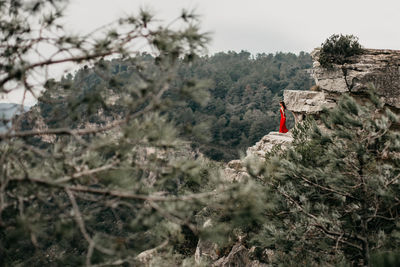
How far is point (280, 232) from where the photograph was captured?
501cm

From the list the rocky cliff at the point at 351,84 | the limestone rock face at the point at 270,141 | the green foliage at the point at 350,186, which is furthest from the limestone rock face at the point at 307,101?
the green foliage at the point at 350,186

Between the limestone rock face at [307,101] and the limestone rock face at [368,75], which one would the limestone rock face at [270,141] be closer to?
the limestone rock face at [307,101]

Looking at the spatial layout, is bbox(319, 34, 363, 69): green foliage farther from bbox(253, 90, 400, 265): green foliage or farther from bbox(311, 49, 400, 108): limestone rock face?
bbox(253, 90, 400, 265): green foliage

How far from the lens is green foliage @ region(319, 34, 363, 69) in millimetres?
10828

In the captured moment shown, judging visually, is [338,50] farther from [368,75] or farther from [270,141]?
[270,141]

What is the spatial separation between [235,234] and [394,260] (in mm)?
7815

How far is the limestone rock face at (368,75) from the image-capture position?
913cm

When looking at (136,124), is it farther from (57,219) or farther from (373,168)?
(373,168)

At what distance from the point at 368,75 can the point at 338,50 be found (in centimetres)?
→ 179

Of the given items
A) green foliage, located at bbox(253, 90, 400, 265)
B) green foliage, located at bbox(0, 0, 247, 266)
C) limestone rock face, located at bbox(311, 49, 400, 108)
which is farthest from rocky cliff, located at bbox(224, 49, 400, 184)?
green foliage, located at bbox(0, 0, 247, 266)

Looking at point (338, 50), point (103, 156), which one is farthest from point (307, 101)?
point (103, 156)

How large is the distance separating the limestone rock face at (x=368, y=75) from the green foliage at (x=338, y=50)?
20 cm

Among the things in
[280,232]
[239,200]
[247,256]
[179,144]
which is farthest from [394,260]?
[247,256]

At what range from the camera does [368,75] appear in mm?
9695
